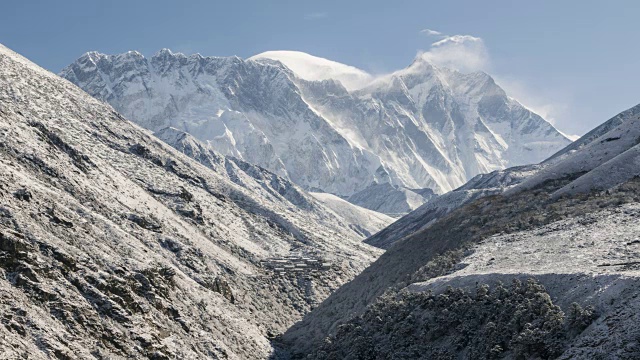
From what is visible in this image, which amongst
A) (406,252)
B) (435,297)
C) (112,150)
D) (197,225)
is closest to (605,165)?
(406,252)

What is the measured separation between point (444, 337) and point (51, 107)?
240 feet

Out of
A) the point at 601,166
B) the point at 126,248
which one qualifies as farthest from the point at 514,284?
the point at 126,248

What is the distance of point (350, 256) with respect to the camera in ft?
384

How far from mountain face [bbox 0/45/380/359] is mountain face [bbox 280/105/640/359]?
10.3 m

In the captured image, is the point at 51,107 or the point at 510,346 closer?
the point at 510,346

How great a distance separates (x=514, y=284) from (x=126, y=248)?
34.9 metres

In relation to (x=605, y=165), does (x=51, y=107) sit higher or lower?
higher

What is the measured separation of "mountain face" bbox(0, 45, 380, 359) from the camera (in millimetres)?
42594

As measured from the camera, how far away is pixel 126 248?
197 ft

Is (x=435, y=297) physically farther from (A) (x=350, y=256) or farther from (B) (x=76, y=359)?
(A) (x=350, y=256)

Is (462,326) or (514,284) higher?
(514,284)

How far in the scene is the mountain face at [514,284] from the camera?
32719mm

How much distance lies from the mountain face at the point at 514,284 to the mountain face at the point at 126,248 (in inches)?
405

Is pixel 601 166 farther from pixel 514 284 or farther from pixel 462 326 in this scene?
pixel 462 326
